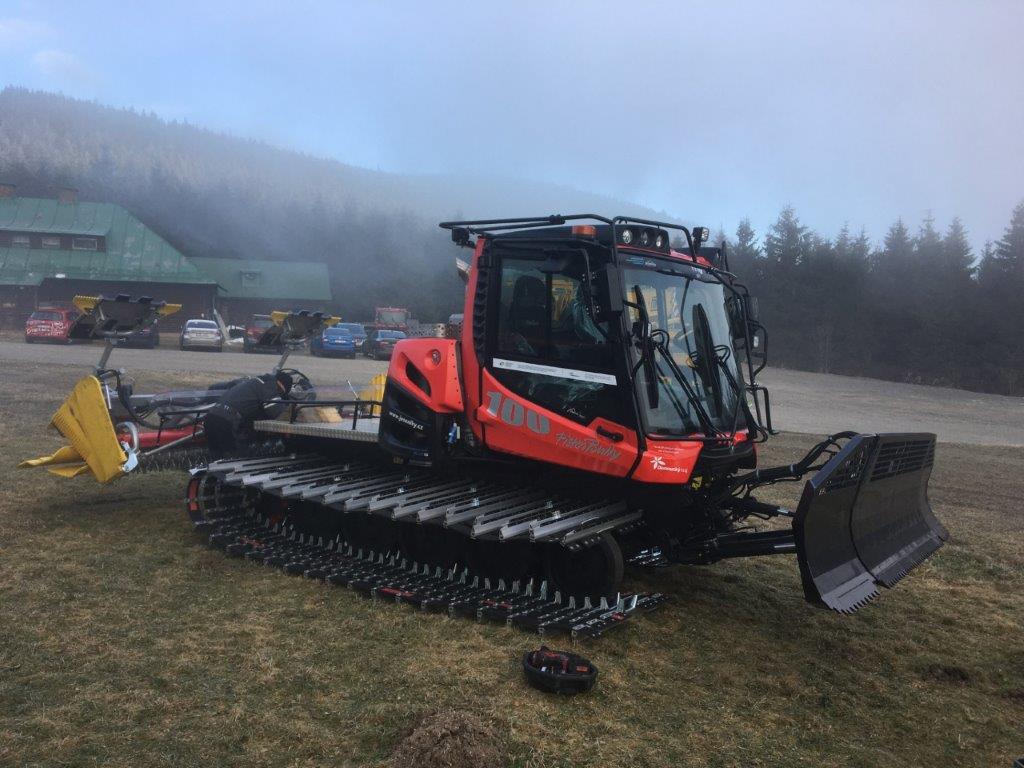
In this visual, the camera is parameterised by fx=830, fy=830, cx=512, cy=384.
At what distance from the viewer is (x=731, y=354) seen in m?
5.80

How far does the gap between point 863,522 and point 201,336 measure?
29.9 m

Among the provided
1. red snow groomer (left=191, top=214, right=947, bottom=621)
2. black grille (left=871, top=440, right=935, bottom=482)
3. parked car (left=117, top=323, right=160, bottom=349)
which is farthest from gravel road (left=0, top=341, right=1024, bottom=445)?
red snow groomer (left=191, top=214, right=947, bottom=621)

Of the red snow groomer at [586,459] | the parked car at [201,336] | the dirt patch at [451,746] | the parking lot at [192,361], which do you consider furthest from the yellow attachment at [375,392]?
the parked car at [201,336]

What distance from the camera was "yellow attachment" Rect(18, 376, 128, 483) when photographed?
6816mm

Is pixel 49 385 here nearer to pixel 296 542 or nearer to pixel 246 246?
pixel 296 542

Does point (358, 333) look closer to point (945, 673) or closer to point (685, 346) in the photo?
point (685, 346)

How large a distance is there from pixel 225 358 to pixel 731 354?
82.1 ft

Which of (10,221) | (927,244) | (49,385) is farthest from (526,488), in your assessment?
(10,221)

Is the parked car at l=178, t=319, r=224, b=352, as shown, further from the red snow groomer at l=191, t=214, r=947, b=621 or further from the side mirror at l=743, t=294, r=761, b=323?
the side mirror at l=743, t=294, r=761, b=323

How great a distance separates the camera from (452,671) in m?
4.39

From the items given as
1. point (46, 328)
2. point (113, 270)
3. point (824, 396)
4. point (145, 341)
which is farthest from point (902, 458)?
point (113, 270)

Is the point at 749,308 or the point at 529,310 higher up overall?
the point at 749,308

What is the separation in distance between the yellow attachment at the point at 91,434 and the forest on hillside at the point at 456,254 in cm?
2461

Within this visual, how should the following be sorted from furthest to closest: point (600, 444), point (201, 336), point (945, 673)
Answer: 1. point (201, 336)
2. point (600, 444)
3. point (945, 673)
